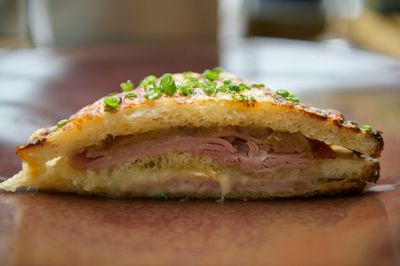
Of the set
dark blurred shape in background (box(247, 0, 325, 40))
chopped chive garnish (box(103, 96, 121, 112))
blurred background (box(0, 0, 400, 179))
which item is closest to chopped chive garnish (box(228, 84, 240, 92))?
chopped chive garnish (box(103, 96, 121, 112))

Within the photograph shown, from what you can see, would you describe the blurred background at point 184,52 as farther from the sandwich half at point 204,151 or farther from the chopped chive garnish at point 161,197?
the chopped chive garnish at point 161,197

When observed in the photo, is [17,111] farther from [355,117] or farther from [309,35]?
[309,35]

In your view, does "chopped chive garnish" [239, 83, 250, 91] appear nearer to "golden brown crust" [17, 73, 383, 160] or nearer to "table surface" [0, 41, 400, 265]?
"golden brown crust" [17, 73, 383, 160]

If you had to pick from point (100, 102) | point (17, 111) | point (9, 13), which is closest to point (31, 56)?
point (17, 111)

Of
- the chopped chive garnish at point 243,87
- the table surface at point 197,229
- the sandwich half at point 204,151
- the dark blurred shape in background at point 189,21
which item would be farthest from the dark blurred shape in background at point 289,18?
the sandwich half at point 204,151

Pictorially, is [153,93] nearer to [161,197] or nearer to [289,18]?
[161,197]

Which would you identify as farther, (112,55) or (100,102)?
(112,55)
